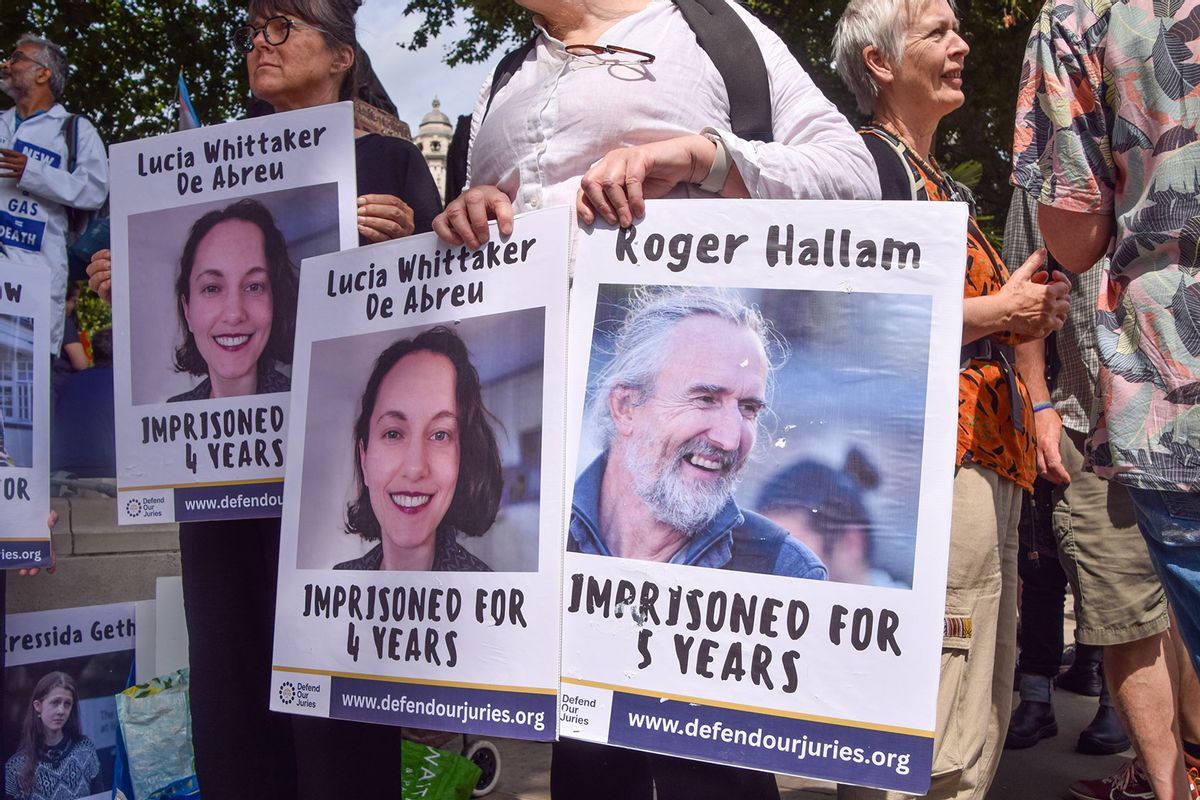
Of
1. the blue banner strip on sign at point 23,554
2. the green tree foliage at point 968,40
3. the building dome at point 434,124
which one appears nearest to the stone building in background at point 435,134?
the building dome at point 434,124

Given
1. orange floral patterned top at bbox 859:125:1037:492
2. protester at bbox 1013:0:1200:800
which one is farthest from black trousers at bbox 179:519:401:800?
protester at bbox 1013:0:1200:800

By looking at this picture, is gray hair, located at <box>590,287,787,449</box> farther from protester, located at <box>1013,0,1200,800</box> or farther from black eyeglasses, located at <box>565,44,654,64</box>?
protester, located at <box>1013,0,1200,800</box>

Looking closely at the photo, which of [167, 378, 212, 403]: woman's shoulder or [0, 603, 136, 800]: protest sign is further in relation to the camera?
[0, 603, 136, 800]: protest sign

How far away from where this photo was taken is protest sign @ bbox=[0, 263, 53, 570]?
287cm

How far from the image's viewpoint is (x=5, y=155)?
4.89m

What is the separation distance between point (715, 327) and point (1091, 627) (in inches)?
75.0

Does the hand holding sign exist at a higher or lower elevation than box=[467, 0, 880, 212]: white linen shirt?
higher

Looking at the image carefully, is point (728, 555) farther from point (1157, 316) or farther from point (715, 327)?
point (1157, 316)

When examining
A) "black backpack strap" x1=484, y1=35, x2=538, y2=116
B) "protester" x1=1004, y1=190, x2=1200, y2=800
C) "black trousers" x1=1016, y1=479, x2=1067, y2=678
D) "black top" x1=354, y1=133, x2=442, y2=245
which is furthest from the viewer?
"black trousers" x1=1016, y1=479, x2=1067, y2=678

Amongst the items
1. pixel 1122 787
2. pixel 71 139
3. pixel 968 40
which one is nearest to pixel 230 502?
pixel 1122 787

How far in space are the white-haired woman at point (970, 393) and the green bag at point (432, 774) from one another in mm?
1289

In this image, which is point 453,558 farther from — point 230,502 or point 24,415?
point 24,415

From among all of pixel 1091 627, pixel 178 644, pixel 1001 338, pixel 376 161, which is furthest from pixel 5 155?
Answer: pixel 1091 627

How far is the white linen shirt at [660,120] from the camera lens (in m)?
1.87
